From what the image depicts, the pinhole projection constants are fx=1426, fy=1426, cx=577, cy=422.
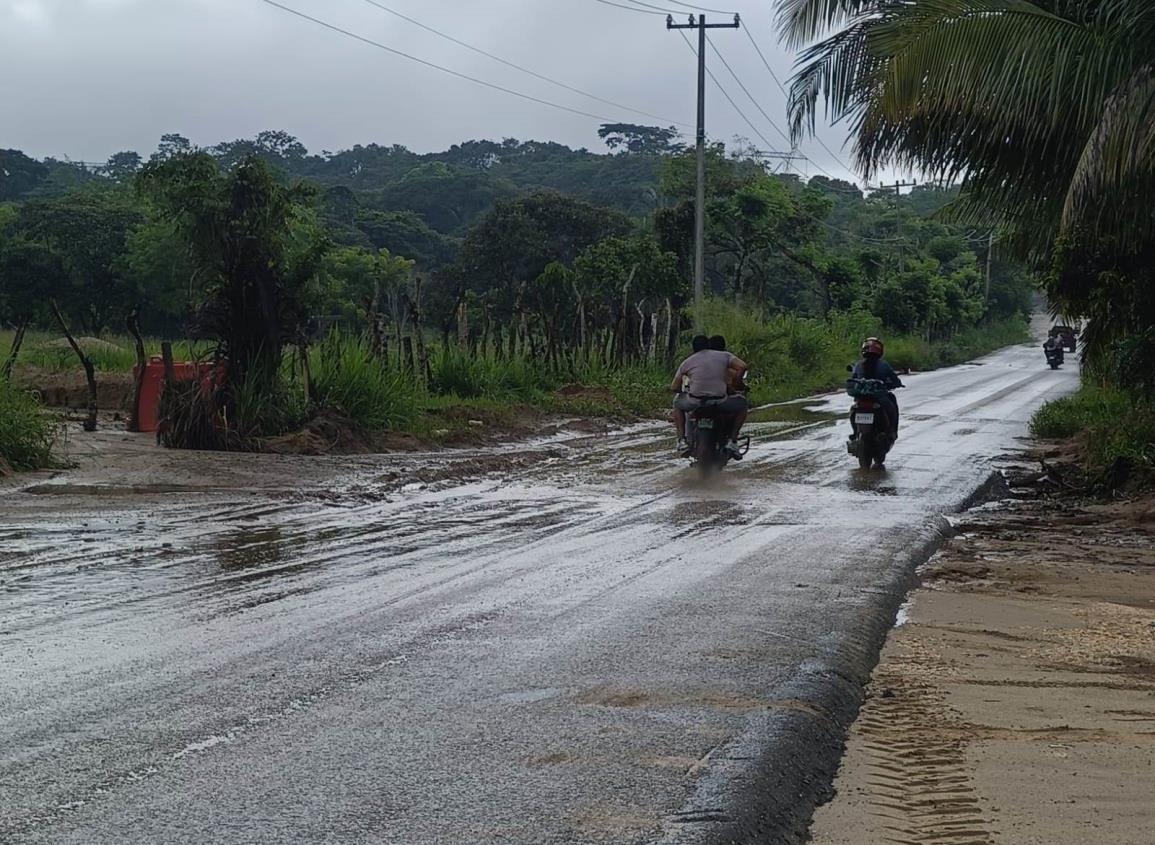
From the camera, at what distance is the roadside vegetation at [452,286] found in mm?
17953

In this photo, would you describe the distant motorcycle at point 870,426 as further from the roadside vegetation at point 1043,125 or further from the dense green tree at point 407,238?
the dense green tree at point 407,238

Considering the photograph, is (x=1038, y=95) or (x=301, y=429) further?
(x=301, y=429)

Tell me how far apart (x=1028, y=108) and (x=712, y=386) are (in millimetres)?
4781

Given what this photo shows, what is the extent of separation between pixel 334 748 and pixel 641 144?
107 meters

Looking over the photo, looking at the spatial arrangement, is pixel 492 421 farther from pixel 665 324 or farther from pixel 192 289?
pixel 665 324

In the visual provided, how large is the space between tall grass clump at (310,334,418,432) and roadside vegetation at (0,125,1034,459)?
1.4 inches

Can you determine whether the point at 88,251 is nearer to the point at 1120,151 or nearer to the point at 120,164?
the point at 1120,151

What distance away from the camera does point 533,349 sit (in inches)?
1123

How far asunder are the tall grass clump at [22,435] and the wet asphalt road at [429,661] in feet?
4.13

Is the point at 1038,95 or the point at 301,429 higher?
the point at 1038,95

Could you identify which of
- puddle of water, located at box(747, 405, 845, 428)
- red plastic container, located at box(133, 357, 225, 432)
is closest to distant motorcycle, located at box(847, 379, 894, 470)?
puddle of water, located at box(747, 405, 845, 428)

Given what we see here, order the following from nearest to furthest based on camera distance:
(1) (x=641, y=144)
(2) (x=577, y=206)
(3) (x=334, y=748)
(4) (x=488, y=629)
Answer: (3) (x=334, y=748), (4) (x=488, y=629), (2) (x=577, y=206), (1) (x=641, y=144)

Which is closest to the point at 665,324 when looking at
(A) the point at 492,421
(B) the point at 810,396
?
(B) the point at 810,396

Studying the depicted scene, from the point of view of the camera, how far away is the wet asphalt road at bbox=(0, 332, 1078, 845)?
15.0ft
